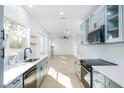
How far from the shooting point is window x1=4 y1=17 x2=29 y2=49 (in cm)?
339

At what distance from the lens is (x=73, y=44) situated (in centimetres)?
1856

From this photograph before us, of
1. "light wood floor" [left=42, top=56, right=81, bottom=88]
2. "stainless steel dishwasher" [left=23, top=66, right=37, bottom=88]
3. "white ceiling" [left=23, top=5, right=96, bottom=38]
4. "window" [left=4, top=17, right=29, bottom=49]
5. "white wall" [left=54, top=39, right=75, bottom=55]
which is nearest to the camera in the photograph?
"stainless steel dishwasher" [left=23, top=66, right=37, bottom=88]

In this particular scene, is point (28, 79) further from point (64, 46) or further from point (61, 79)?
point (64, 46)

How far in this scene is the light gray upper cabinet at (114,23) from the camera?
215 cm

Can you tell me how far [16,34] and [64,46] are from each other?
1472 cm

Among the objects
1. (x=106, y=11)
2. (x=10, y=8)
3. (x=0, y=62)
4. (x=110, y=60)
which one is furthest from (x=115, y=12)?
(x=10, y=8)

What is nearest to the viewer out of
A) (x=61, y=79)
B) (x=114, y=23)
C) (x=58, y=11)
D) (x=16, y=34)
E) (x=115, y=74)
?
(x=115, y=74)

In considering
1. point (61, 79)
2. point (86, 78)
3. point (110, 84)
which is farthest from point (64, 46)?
point (110, 84)

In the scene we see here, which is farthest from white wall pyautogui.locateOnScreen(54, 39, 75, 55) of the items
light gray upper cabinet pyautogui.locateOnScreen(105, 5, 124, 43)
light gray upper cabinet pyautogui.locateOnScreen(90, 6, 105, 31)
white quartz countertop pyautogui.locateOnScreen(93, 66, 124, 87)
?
white quartz countertop pyautogui.locateOnScreen(93, 66, 124, 87)

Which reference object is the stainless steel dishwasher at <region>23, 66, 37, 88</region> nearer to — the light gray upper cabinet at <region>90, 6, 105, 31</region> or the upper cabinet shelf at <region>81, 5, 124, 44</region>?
the upper cabinet shelf at <region>81, 5, 124, 44</region>

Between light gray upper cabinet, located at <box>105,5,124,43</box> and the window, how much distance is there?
7.50ft

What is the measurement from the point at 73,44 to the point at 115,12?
16.1m

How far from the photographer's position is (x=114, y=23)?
2.47 meters
